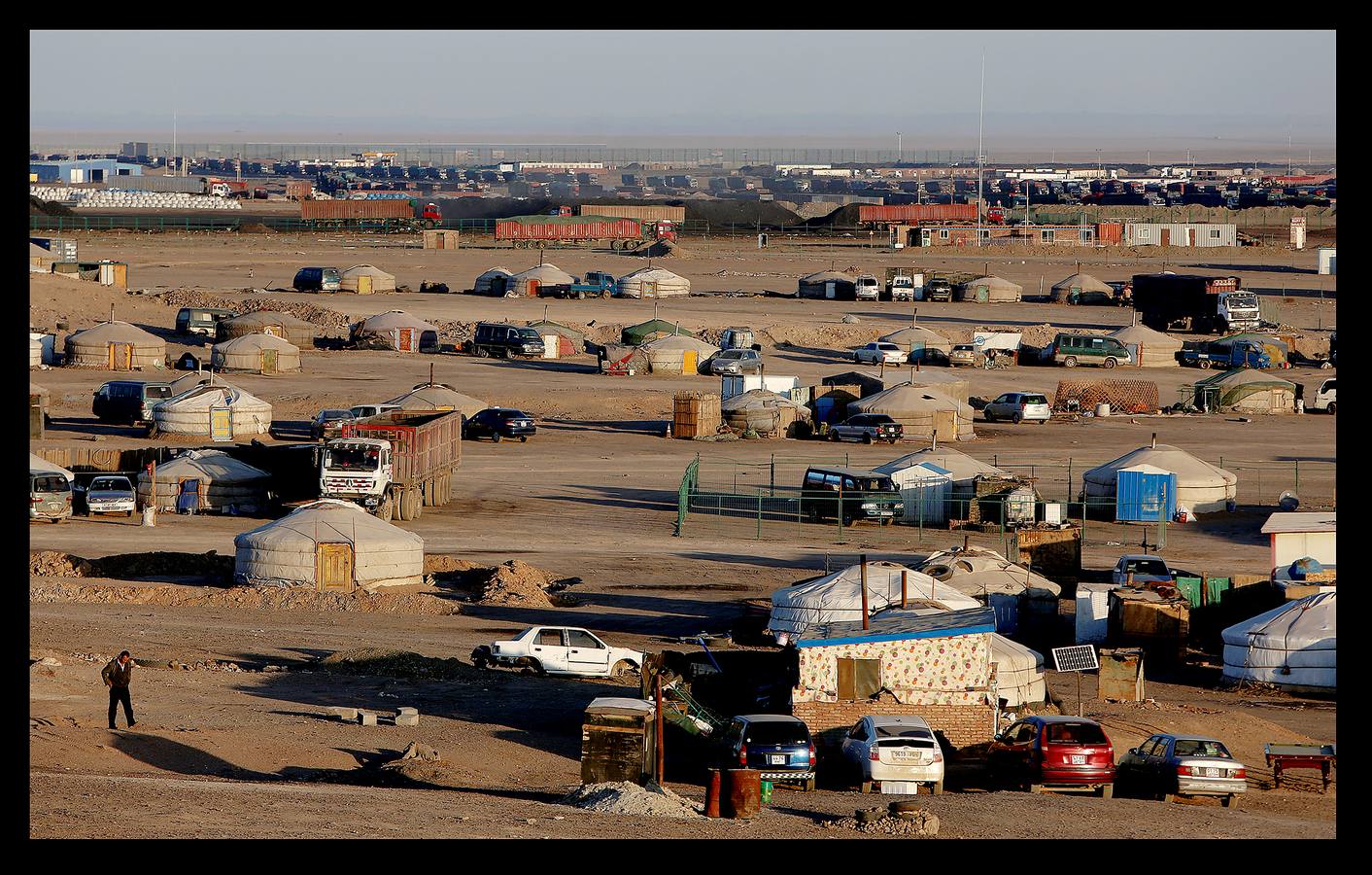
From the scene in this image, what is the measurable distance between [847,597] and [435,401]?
23.8 meters

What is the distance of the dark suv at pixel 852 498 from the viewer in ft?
128

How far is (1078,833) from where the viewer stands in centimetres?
1784

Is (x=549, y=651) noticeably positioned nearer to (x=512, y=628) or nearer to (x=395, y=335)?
(x=512, y=628)

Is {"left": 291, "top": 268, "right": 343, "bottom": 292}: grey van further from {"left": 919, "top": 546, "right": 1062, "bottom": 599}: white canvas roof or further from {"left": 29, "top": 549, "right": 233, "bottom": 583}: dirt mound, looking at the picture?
{"left": 919, "top": 546, "right": 1062, "bottom": 599}: white canvas roof

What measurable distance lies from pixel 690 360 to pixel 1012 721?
39061 mm

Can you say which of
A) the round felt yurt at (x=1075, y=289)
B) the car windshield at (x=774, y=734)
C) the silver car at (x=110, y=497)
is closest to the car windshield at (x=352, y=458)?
the silver car at (x=110, y=497)

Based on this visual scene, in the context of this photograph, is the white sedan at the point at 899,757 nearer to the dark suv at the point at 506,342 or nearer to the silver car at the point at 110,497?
the silver car at the point at 110,497

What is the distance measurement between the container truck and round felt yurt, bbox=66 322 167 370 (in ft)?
141

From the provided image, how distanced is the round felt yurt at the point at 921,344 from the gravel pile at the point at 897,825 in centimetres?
4786

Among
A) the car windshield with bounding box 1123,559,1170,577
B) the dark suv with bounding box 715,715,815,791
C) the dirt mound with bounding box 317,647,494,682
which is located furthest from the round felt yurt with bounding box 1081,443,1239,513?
the dark suv with bounding box 715,715,815,791

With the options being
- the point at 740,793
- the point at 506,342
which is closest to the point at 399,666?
the point at 740,793

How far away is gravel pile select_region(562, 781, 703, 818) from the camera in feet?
59.2
